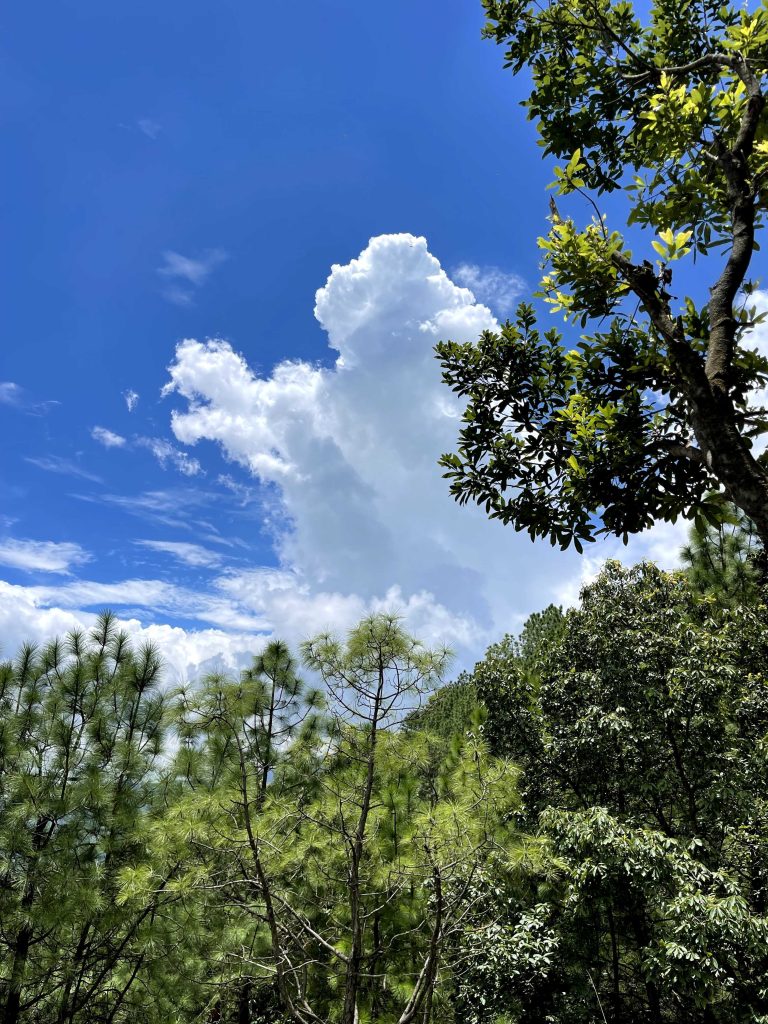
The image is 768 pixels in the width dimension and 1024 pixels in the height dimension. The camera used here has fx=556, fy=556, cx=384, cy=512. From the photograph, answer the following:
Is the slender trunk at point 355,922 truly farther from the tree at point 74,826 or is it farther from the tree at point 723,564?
the tree at point 723,564

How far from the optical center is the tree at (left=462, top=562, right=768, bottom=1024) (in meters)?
6.41

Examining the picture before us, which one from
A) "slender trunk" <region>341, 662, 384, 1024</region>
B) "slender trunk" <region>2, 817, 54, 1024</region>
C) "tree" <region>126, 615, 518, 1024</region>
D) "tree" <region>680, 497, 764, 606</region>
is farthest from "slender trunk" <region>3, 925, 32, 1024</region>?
"tree" <region>680, 497, 764, 606</region>

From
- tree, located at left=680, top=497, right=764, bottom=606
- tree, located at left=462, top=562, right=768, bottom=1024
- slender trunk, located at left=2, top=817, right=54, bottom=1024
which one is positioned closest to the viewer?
slender trunk, located at left=2, top=817, right=54, bottom=1024

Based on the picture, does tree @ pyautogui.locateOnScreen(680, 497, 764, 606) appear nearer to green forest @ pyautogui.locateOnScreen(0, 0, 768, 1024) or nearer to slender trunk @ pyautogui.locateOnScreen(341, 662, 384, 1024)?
green forest @ pyautogui.locateOnScreen(0, 0, 768, 1024)

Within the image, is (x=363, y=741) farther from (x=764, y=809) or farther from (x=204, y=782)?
(x=764, y=809)

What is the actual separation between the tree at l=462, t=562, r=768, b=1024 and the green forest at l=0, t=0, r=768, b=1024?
1.9 inches

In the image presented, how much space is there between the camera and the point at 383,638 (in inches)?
180

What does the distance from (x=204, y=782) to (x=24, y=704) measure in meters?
2.30

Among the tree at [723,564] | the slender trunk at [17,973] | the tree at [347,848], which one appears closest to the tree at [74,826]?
the slender trunk at [17,973]

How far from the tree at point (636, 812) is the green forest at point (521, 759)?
0.16 feet

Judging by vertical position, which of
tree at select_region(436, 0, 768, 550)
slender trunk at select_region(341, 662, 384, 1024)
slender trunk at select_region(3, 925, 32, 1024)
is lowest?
slender trunk at select_region(3, 925, 32, 1024)

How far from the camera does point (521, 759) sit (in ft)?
30.7

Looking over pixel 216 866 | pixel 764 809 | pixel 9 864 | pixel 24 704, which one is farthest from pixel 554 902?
pixel 24 704

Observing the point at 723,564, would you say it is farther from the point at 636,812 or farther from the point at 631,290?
the point at 631,290
